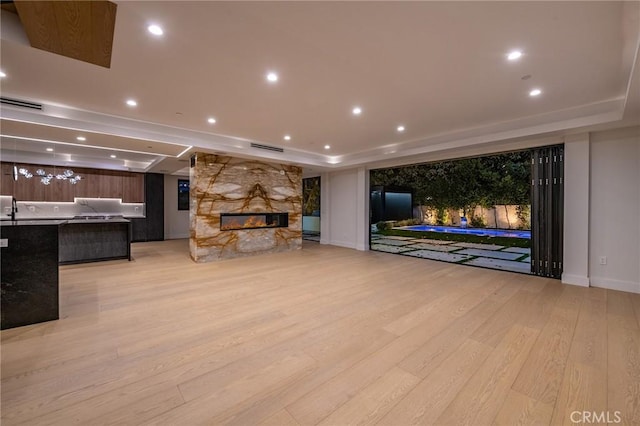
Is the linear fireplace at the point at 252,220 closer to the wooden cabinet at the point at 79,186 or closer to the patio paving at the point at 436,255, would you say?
the patio paving at the point at 436,255

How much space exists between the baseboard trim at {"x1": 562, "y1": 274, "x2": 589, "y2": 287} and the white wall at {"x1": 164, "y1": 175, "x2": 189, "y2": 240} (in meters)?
11.4

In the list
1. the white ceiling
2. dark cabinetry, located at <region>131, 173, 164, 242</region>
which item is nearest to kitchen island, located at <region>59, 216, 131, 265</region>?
the white ceiling

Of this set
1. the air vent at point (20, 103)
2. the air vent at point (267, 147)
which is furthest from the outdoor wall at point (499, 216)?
the air vent at point (20, 103)

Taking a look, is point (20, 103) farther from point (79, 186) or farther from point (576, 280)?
point (576, 280)

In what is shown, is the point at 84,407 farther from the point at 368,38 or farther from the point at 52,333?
the point at 368,38

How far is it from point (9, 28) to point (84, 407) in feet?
10.6

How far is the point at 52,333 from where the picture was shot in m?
2.63

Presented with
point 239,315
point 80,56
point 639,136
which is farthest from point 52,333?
point 639,136

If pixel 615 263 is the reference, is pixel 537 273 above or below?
below

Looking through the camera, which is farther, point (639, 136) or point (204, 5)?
point (639, 136)

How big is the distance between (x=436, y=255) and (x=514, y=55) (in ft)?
17.2

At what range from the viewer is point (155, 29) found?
228 centimetres

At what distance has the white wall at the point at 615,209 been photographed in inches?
156

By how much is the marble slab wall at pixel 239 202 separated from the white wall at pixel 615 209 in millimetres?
6356
